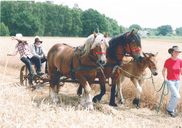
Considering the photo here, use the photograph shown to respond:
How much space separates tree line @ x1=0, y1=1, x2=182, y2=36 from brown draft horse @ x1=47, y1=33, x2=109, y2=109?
67.9m

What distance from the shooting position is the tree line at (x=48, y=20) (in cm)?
8569

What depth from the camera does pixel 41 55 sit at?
1360cm

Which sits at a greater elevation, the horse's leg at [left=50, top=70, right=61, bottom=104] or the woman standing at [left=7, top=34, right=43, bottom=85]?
the woman standing at [left=7, top=34, right=43, bottom=85]

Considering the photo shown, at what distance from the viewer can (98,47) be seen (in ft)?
31.2

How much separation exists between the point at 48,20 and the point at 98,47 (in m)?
88.6

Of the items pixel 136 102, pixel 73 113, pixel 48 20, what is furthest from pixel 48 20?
pixel 73 113

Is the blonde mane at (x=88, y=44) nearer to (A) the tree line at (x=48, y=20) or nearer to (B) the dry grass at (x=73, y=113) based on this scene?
(B) the dry grass at (x=73, y=113)

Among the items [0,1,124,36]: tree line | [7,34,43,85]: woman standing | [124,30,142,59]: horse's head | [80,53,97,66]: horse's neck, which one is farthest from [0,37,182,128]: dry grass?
[0,1,124,36]: tree line

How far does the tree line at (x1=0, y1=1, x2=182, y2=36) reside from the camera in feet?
281

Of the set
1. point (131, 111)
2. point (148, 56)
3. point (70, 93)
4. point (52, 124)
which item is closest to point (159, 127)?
point (131, 111)

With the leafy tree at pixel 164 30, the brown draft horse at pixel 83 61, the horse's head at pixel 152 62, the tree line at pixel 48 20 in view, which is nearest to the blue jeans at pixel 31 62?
the brown draft horse at pixel 83 61

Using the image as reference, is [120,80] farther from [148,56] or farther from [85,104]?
[85,104]

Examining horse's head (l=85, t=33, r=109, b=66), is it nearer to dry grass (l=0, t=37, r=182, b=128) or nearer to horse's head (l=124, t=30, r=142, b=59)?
horse's head (l=124, t=30, r=142, b=59)

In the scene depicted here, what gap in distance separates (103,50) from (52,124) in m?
3.70
